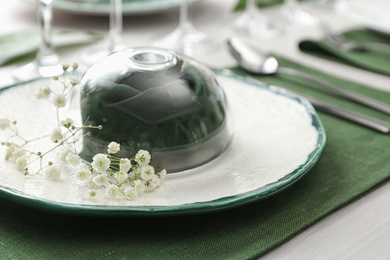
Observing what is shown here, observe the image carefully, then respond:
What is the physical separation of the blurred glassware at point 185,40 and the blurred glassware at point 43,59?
0.57ft

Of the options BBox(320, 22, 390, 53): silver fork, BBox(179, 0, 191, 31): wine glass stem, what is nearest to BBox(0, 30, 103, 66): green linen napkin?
BBox(179, 0, 191, 31): wine glass stem

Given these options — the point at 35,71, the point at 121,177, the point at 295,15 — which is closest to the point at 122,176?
the point at 121,177

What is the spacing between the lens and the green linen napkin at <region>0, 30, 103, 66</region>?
2.58 feet

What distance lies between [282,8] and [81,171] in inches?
30.3

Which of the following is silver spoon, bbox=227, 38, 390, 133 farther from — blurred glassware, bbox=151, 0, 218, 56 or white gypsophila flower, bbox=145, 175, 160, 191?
white gypsophila flower, bbox=145, 175, 160, 191

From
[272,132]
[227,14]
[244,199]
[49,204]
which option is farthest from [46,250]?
[227,14]

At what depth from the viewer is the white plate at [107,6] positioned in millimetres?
919

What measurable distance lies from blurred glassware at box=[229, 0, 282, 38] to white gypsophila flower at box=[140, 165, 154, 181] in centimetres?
57

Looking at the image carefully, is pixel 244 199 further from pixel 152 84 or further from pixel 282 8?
pixel 282 8

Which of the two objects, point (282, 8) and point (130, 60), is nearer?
point (130, 60)

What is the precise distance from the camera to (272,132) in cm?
54

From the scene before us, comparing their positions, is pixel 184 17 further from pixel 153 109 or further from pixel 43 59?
pixel 153 109

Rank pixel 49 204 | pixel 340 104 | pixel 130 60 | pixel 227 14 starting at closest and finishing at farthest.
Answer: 1. pixel 49 204
2. pixel 130 60
3. pixel 340 104
4. pixel 227 14

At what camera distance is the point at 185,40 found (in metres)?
0.90
